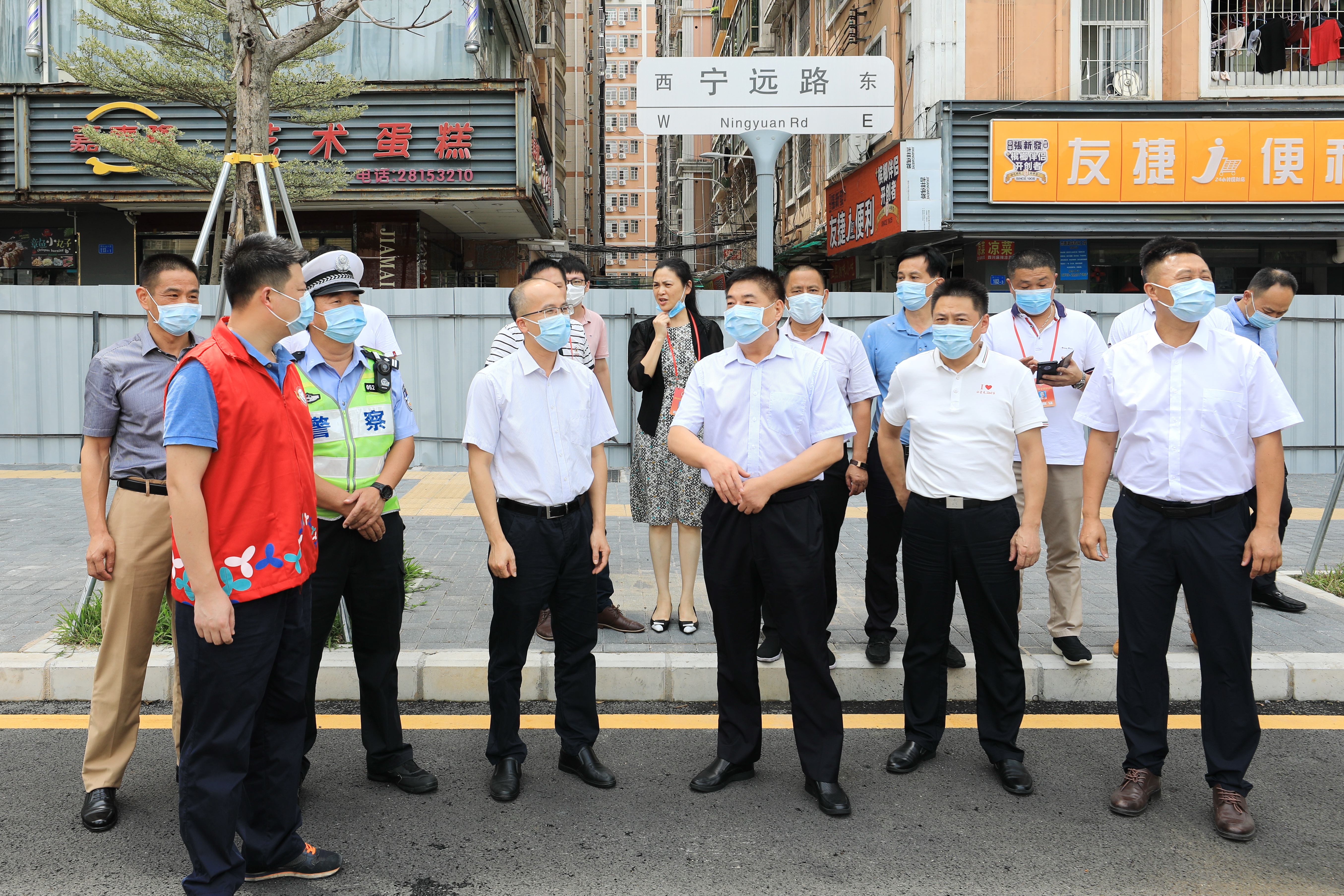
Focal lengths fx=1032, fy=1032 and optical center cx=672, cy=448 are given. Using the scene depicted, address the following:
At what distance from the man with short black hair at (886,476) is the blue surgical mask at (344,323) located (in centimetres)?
258

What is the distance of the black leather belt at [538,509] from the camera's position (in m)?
3.98

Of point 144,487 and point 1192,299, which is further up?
point 1192,299

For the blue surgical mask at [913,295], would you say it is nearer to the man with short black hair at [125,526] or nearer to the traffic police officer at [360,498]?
the traffic police officer at [360,498]

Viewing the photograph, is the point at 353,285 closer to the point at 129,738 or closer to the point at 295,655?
the point at 295,655

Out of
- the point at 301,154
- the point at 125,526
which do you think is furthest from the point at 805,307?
the point at 301,154

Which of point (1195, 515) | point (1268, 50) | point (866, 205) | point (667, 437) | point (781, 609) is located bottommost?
point (781, 609)

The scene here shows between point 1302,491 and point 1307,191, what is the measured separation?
7.64m

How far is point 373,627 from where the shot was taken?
12.9 feet

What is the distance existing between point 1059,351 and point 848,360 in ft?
3.70

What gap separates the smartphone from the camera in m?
5.19

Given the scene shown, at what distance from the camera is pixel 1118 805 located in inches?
146

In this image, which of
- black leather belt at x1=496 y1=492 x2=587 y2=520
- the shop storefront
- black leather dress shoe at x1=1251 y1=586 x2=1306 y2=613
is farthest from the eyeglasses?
the shop storefront

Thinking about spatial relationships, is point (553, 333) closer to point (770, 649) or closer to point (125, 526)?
point (125, 526)

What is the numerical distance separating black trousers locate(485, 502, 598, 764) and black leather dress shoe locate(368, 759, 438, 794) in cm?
24
